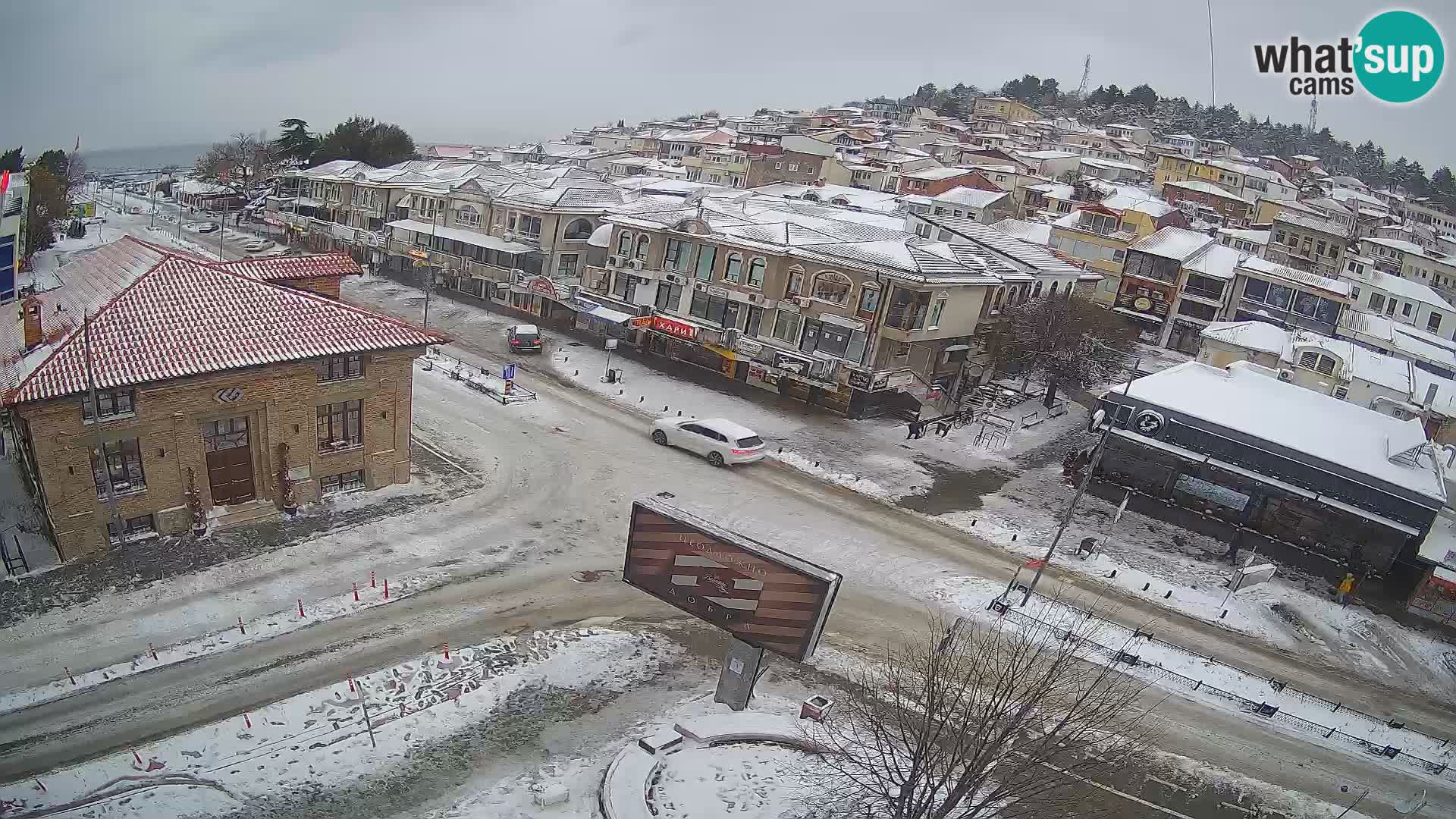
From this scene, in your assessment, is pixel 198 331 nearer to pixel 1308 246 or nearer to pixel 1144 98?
pixel 1308 246

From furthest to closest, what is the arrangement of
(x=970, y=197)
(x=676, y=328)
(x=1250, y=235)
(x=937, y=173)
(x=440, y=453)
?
(x=937, y=173) < (x=1250, y=235) < (x=970, y=197) < (x=676, y=328) < (x=440, y=453)

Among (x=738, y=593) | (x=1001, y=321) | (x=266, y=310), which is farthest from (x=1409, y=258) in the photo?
(x=266, y=310)

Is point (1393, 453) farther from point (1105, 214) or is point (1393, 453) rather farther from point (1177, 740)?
point (1105, 214)

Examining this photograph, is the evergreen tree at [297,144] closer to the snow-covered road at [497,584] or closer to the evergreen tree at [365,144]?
the evergreen tree at [365,144]

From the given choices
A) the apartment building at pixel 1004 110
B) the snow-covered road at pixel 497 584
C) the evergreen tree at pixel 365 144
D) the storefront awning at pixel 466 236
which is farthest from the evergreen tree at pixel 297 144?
the apartment building at pixel 1004 110

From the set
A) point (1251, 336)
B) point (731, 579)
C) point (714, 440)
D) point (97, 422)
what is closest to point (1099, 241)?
point (1251, 336)

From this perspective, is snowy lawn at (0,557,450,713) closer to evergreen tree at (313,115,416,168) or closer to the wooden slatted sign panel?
the wooden slatted sign panel

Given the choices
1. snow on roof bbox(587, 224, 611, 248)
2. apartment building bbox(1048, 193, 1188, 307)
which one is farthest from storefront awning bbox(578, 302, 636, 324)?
apartment building bbox(1048, 193, 1188, 307)
